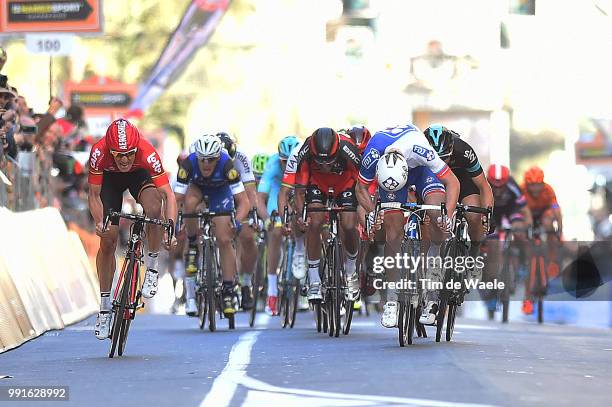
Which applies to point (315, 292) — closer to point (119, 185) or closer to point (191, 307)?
point (191, 307)

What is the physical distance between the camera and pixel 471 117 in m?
53.9

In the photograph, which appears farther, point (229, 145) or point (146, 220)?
point (229, 145)

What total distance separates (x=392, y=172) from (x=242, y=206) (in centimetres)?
453

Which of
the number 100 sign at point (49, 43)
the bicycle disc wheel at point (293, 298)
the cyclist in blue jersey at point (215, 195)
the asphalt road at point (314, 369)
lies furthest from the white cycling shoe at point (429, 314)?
the number 100 sign at point (49, 43)

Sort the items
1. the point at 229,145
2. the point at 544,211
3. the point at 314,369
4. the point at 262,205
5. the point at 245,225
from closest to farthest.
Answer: the point at 314,369
the point at 229,145
the point at 245,225
the point at 262,205
the point at 544,211

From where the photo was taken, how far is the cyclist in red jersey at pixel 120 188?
1422 centimetres

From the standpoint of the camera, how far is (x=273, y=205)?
2134cm

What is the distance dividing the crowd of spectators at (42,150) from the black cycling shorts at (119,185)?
9.28ft

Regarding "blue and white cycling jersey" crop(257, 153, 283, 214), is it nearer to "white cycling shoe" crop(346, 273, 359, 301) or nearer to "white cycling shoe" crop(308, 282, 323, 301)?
"white cycling shoe" crop(308, 282, 323, 301)

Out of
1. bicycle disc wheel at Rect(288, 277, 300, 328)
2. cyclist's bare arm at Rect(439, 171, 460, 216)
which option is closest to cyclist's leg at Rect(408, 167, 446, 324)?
cyclist's bare arm at Rect(439, 171, 460, 216)

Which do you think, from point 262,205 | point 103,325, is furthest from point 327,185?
point 103,325

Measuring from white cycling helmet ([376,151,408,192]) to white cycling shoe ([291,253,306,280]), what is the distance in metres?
4.50

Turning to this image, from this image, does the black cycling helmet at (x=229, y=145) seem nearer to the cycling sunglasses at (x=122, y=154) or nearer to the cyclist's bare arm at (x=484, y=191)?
the cyclist's bare arm at (x=484, y=191)

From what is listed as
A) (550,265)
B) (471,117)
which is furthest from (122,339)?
(471,117)
